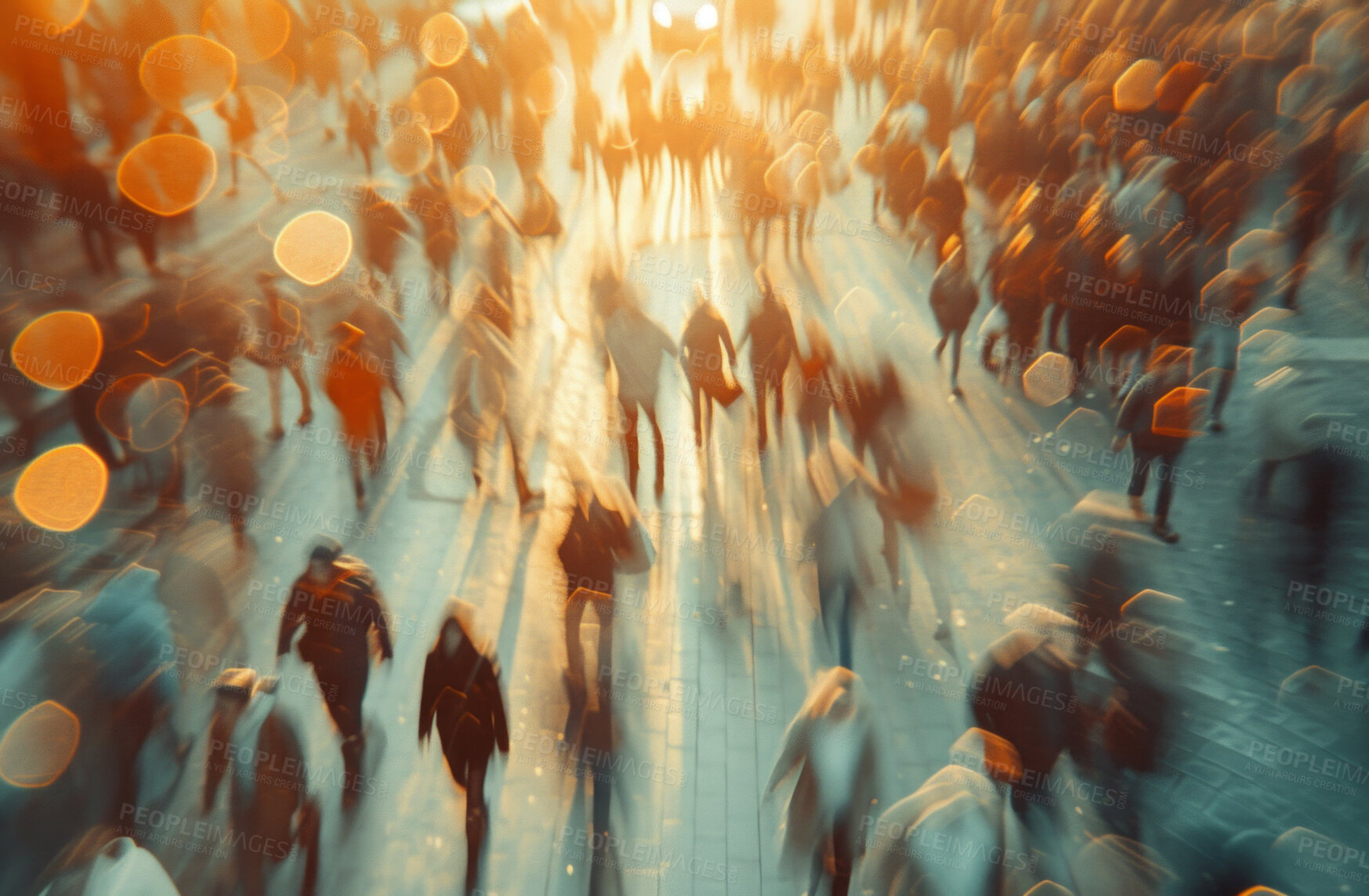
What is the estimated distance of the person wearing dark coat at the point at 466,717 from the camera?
195 cm

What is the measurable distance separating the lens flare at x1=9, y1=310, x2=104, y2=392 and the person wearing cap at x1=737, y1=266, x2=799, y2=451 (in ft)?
12.4

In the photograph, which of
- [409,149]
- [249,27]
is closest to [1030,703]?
[409,149]

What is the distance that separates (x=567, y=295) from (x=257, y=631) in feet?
12.3

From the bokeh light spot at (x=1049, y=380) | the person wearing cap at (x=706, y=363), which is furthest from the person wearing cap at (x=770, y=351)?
the bokeh light spot at (x=1049, y=380)

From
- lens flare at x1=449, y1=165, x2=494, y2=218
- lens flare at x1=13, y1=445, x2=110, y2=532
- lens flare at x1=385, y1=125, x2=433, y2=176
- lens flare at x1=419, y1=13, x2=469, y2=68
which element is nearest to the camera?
lens flare at x1=13, y1=445, x2=110, y2=532

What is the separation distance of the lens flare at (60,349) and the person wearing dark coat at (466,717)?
3160 mm

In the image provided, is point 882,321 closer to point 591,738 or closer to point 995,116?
point 995,116

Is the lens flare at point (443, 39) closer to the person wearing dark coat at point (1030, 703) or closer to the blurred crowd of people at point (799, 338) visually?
the blurred crowd of people at point (799, 338)

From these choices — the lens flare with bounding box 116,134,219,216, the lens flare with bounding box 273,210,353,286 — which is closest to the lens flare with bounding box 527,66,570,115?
the lens flare with bounding box 116,134,219,216

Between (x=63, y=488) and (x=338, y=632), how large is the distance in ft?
6.79

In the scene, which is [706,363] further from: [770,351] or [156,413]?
[156,413]

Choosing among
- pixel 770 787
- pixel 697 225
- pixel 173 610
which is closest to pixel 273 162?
pixel 697 225

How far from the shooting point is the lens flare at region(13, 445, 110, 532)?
113 inches

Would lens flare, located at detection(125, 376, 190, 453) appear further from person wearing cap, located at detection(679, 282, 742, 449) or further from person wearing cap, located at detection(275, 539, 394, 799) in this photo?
person wearing cap, located at detection(679, 282, 742, 449)
